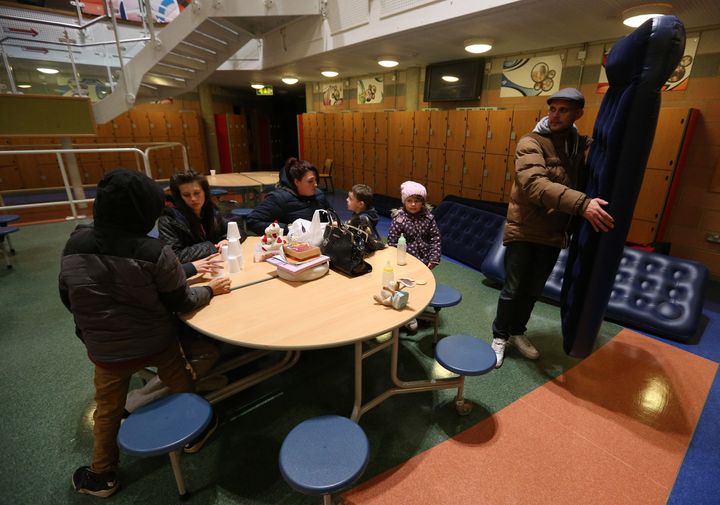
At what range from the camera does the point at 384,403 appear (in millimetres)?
2014

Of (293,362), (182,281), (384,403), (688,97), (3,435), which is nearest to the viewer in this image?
(182,281)

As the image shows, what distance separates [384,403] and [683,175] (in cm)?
433

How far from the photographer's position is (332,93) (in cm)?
864

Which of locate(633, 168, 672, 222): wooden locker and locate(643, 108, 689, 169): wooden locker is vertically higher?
locate(643, 108, 689, 169): wooden locker

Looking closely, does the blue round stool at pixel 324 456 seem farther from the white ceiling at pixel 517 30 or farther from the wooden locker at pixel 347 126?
the wooden locker at pixel 347 126

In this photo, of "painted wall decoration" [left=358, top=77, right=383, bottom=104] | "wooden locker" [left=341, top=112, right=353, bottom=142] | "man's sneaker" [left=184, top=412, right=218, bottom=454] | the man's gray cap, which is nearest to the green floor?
"man's sneaker" [left=184, top=412, right=218, bottom=454]

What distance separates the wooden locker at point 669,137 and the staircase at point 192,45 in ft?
15.2

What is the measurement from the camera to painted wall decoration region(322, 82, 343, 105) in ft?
27.6

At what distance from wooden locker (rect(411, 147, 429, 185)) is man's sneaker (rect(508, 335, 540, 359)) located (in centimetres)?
422

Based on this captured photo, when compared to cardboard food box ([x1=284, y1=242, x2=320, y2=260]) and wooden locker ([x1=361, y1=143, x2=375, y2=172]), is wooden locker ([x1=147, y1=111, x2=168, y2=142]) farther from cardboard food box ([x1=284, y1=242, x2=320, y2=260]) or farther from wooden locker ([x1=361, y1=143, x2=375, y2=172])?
cardboard food box ([x1=284, y1=242, x2=320, y2=260])

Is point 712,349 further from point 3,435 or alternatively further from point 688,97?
point 3,435

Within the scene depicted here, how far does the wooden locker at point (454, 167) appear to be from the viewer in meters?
5.61

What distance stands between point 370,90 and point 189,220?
6.51 metres

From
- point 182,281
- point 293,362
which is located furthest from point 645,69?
point 293,362
